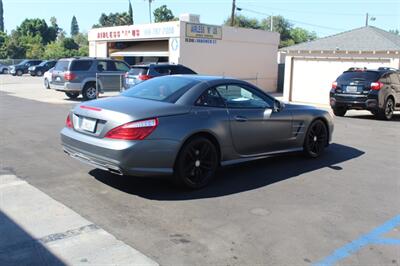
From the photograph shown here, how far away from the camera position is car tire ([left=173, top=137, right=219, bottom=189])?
18.6 ft

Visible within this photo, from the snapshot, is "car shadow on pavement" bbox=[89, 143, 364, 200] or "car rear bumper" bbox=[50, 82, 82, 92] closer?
"car shadow on pavement" bbox=[89, 143, 364, 200]

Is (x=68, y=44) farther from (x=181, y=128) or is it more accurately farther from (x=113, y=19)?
(x=181, y=128)

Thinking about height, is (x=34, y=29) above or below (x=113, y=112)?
above

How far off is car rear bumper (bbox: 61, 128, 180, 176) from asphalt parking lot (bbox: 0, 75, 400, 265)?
365mm

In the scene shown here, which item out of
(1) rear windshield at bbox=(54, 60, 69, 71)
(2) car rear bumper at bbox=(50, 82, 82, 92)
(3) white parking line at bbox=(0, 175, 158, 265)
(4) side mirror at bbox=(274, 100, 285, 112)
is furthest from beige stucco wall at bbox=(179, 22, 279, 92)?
(3) white parking line at bbox=(0, 175, 158, 265)

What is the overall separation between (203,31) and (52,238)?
2275 centimetres

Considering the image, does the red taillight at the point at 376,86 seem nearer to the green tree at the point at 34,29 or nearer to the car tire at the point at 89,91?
the car tire at the point at 89,91

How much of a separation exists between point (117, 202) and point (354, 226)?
2659 mm

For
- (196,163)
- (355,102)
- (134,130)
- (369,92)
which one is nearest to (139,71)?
(355,102)

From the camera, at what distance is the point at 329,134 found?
8.23 m

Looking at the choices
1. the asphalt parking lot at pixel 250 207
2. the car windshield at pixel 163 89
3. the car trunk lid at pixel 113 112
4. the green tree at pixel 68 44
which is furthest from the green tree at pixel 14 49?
the car trunk lid at pixel 113 112

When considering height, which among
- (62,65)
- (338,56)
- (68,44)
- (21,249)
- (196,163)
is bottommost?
(21,249)

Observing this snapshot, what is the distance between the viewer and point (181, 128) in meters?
5.62

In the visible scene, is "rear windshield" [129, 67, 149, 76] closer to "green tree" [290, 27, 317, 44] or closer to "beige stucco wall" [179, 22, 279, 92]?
"beige stucco wall" [179, 22, 279, 92]
